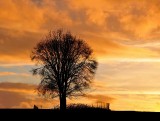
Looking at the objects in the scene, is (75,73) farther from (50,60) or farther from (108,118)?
(108,118)

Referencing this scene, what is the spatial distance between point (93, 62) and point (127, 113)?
46.8m

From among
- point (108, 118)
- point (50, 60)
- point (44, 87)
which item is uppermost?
point (50, 60)

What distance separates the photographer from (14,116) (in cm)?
2477

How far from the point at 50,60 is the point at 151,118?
47.2 metres

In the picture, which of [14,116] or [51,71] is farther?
[51,71]

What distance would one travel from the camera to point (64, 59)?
69812 millimetres

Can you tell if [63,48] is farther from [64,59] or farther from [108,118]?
[108,118]

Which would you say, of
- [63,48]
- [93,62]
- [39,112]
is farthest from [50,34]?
[39,112]

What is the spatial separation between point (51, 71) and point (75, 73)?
3.79 m

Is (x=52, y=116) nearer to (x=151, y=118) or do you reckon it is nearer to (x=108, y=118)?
(x=108, y=118)

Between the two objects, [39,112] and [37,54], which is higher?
[37,54]

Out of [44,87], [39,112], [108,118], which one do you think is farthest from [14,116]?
[44,87]

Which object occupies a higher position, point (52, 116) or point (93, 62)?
point (93, 62)

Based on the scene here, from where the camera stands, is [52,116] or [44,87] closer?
[52,116]
